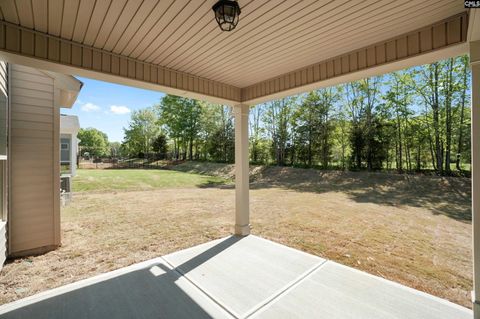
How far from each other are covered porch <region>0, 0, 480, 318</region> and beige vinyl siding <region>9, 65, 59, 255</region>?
149 centimetres

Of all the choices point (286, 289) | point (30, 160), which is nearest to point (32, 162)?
point (30, 160)

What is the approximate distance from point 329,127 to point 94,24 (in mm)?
15417

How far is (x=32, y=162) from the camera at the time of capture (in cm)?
346

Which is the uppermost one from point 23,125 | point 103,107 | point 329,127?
point 103,107

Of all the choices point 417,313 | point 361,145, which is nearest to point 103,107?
point 361,145

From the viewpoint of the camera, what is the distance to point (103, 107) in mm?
96562

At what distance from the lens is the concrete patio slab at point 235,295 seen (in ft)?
6.91

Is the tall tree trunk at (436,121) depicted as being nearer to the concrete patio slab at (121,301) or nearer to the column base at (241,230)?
the column base at (241,230)

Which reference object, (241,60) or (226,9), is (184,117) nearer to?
(241,60)

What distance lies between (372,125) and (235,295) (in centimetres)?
1411

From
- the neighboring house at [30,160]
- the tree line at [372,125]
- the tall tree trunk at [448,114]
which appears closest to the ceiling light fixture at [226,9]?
the neighboring house at [30,160]

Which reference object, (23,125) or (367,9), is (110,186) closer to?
(23,125)

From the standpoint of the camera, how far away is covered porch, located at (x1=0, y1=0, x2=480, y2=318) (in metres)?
1.95

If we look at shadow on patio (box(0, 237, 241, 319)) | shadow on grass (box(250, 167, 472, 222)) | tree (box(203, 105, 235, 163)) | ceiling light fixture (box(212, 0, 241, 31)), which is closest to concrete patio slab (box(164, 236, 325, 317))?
shadow on patio (box(0, 237, 241, 319))
